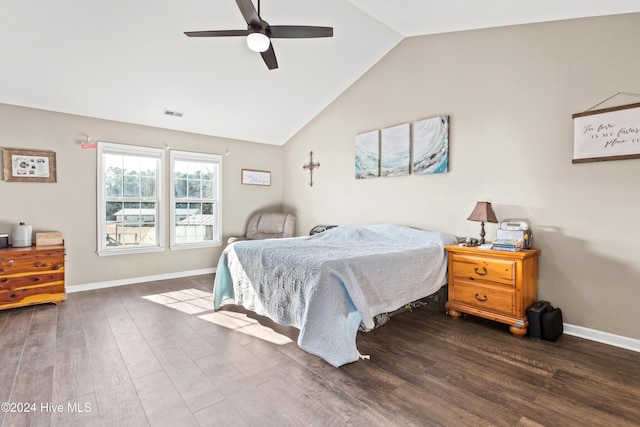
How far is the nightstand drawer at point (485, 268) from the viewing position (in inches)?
113

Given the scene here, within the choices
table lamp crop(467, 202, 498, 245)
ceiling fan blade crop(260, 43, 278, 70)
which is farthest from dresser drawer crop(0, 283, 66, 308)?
table lamp crop(467, 202, 498, 245)

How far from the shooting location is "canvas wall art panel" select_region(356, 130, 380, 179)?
450 cm

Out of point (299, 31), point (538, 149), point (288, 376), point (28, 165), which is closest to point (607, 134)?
point (538, 149)

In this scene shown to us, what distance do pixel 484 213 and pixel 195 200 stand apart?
4.23 m

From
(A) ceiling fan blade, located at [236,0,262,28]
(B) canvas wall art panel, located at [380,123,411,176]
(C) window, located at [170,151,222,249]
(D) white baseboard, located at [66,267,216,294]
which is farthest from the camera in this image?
(C) window, located at [170,151,222,249]

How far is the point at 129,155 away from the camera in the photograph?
183 inches

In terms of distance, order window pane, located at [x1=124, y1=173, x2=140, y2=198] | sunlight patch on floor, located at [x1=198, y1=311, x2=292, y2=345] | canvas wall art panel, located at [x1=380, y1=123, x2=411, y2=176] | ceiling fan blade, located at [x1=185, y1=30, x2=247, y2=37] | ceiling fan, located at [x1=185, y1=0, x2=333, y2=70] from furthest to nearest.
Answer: window pane, located at [x1=124, y1=173, x2=140, y2=198] → canvas wall art panel, located at [x1=380, y1=123, x2=411, y2=176] → sunlight patch on floor, located at [x1=198, y1=311, x2=292, y2=345] → ceiling fan blade, located at [x1=185, y1=30, x2=247, y2=37] → ceiling fan, located at [x1=185, y1=0, x2=333, y2=70]

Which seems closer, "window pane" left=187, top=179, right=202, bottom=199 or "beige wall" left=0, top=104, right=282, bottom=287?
"beige wall" left=0, top=104, right=282, bottom=287

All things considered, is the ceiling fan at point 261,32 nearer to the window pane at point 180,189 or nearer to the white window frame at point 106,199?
the white window frame at point 106,199

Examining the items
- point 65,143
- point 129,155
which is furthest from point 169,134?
point 65,143

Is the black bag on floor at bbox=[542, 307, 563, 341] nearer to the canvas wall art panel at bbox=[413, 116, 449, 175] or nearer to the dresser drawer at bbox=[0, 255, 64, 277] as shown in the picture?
the canvas wall art panel at bbox=[413, 116, 449, 175]

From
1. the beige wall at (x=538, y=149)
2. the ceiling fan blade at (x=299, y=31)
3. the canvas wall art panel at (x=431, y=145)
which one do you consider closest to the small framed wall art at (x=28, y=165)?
the ceiling fan blade at (x=299, y=31)

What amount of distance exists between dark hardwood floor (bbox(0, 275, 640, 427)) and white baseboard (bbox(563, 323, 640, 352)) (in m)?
0.10

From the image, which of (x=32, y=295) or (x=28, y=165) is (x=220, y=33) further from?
(x=32, y=295)
